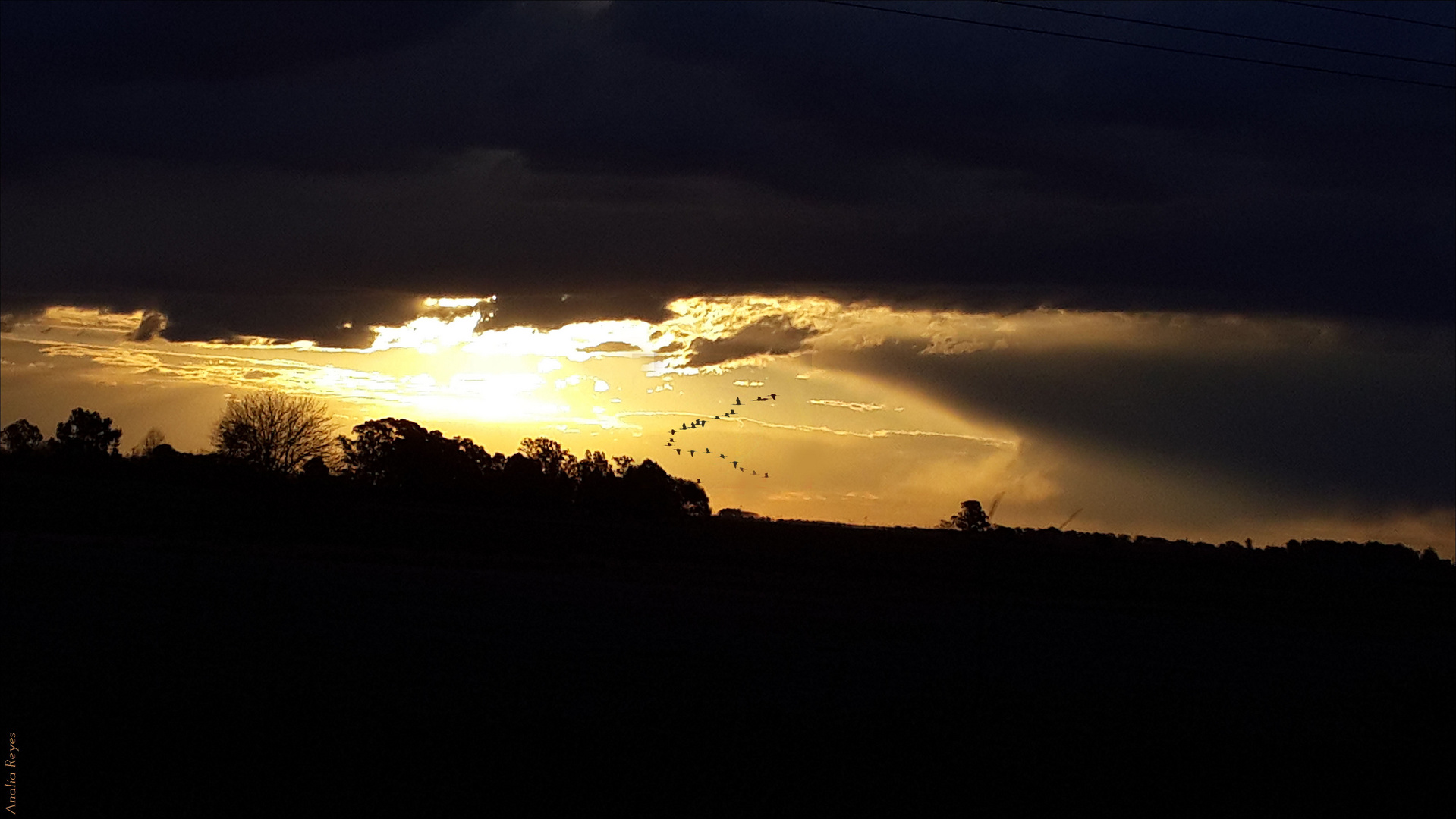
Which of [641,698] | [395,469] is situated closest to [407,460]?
[395,469]

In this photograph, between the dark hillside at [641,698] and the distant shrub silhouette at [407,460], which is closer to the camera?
the dark hillside at [641,698]

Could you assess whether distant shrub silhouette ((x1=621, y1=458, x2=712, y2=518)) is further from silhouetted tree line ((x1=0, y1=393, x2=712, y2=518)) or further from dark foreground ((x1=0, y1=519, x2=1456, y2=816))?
dark foreground ((x1=0, y1=519, x2=1456, y2=816))

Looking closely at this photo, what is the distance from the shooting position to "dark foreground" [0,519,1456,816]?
1136 centimetres

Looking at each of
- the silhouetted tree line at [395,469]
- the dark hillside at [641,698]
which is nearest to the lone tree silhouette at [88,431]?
the silhouetted tree line at [395,469]

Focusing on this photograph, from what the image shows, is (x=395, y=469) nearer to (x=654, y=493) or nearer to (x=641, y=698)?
(x=654, y=493)

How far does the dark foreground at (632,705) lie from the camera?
11.4m

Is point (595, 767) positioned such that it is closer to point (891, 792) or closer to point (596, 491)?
point (891, 792)

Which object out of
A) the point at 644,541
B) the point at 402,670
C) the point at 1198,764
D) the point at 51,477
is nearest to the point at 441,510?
the point at 644,541

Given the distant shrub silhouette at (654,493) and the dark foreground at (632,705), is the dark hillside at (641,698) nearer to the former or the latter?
the dark foreground at (632,705)

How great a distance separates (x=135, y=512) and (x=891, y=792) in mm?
63684

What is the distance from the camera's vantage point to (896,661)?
26.4 m

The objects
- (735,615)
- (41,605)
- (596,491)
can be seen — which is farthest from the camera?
(596,491)

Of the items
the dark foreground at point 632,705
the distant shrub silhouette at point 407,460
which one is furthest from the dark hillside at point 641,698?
the distant shrub silhouette at point 407,460

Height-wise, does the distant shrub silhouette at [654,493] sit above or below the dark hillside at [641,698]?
above
